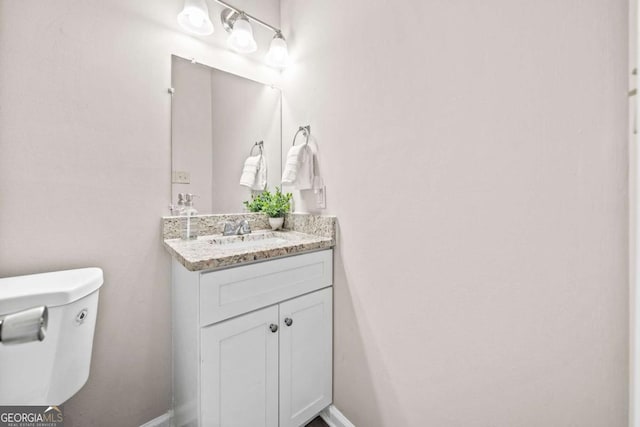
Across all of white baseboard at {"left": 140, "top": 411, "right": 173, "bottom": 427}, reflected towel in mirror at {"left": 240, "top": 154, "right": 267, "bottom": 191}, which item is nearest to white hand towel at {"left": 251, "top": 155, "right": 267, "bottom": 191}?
reflected towel in mirror at {"left": 240, "top": 154, "right": 267, "bottom": 191}

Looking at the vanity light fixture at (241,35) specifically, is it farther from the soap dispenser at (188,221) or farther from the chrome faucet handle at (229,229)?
the chrome faucet handle at (229,229)

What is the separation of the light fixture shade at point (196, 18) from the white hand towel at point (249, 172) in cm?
67

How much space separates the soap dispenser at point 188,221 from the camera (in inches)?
49.5

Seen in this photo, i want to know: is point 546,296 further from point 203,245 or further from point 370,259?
point 203,245

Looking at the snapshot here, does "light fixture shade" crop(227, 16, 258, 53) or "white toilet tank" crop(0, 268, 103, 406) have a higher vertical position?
"light fixture shade" crop(227, 16, 258, 53)

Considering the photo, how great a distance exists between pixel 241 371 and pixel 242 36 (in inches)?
63.3

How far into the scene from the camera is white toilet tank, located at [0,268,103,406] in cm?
73

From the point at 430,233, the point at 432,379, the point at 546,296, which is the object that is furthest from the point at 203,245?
the point at 546,296

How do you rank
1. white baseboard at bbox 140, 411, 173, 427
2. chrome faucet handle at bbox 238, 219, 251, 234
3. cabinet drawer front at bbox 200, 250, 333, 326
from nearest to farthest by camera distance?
cabinet drawer front at bbox 200, 250, 333, 326 < white baseboard at bbox 140, 411, 173, 427 < chrome faucet handle at bbox 238, 219, 251, 234

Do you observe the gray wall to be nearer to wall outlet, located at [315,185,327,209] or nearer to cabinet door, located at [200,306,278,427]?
wall outlet, located at [315,185,327,209]

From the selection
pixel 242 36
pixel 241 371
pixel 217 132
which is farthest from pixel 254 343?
pixel 242 36

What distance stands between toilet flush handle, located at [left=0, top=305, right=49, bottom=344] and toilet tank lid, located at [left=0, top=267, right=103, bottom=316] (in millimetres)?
574

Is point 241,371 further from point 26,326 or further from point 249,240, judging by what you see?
point 26,326

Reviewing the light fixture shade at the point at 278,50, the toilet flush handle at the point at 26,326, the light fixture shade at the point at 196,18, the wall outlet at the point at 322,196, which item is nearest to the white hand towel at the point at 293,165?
the wall outlet at the point at 322,196
